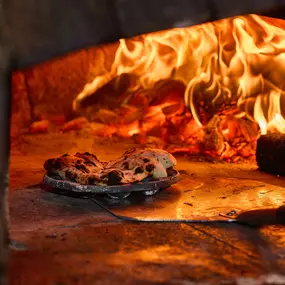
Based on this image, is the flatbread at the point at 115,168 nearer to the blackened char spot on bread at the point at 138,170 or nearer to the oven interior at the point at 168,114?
the blackened char spot on bread at the point at 138,170

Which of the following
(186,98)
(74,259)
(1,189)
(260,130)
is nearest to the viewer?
(1,189)

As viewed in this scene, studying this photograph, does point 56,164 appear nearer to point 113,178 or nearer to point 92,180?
point 92,180

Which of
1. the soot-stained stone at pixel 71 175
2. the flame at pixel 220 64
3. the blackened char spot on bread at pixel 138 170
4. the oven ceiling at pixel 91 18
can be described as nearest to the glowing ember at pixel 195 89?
the flame at pixel 220 64

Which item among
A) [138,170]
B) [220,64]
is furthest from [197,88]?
[138,170]

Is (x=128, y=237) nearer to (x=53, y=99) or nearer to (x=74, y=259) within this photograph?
(x=74, y=259)

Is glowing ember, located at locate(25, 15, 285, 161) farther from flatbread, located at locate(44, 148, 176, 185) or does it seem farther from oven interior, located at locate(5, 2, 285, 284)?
flatbread, located at locate(44, 148, 176, 185)

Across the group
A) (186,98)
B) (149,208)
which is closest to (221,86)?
(186,98)

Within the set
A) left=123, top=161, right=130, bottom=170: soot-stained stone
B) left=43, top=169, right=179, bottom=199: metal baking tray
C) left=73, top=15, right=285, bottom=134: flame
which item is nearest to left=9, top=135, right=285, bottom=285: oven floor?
left=43, top=169, right=179, bottom=199: metal baking tray
